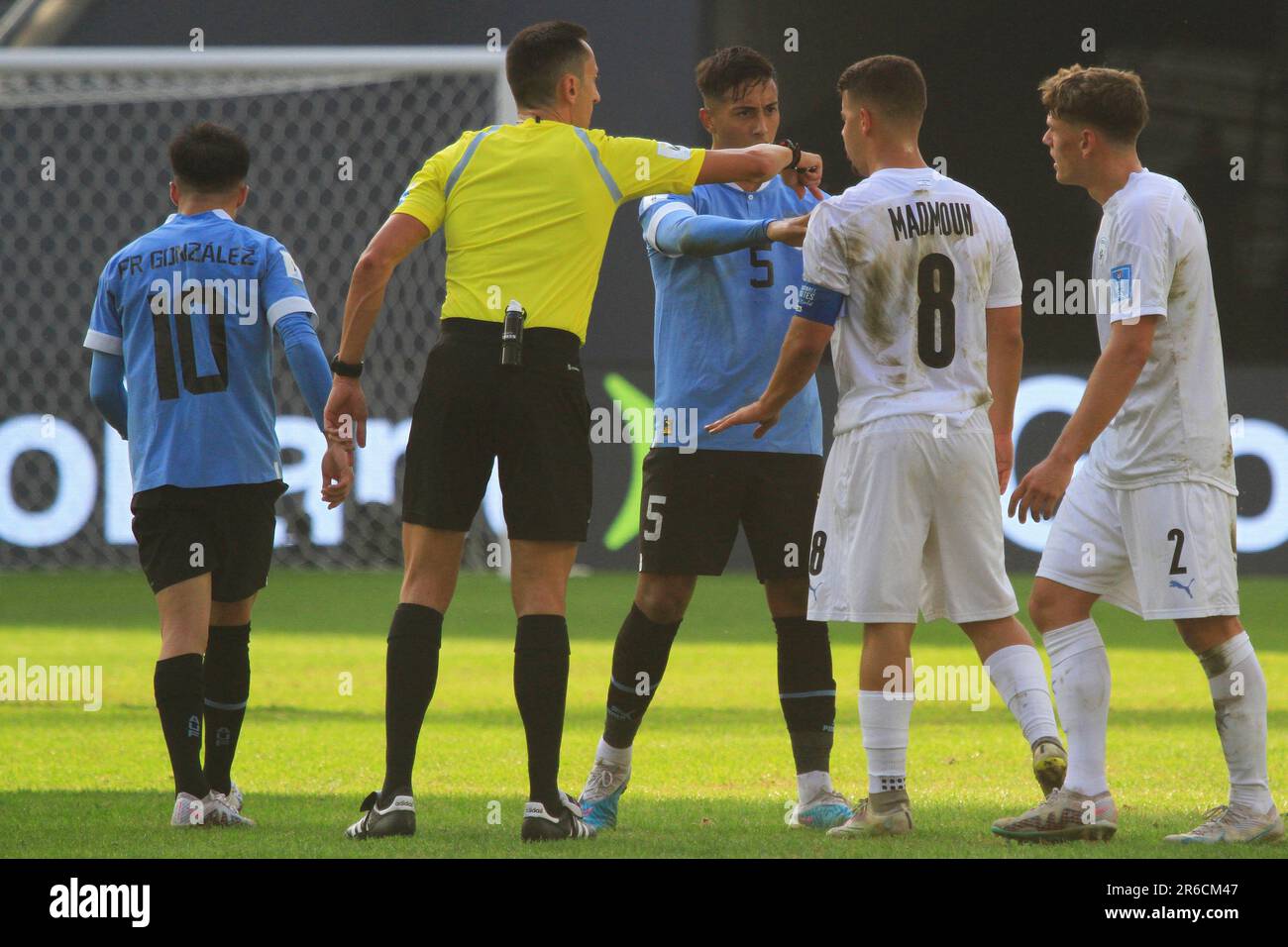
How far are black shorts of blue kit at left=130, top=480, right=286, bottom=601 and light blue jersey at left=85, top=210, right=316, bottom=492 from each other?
0.04m

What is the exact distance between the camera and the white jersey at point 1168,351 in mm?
4027

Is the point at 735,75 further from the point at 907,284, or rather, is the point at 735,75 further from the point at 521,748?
the point at 521,748

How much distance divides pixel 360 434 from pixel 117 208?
36.1 feet

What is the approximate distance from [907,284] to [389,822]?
1.76 metres

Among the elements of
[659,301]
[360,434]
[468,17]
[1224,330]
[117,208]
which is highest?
[468,17]

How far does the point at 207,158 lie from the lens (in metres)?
4.73

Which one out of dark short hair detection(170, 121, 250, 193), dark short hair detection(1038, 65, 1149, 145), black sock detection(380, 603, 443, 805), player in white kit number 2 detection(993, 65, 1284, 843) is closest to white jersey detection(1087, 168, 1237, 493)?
player in white kit number 2 detection(993, 65, 1284, 843)

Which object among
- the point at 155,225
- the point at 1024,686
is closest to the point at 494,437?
the point at 1024,686

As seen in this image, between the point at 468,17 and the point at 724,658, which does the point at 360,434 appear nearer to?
the point at 724,658

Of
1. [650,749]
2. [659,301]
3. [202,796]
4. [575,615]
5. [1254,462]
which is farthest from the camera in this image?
[1254,462]

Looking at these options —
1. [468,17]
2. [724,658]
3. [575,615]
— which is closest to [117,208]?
[468,17]

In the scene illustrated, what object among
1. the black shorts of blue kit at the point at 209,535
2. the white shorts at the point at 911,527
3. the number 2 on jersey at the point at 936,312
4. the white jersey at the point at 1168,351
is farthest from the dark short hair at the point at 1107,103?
the black shorts of blue kit at the point at 209,535

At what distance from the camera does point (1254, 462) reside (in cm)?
1227

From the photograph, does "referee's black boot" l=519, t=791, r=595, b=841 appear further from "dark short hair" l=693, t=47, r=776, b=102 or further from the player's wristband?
"dark short hair" l=693, t=47, r=776, b=102
